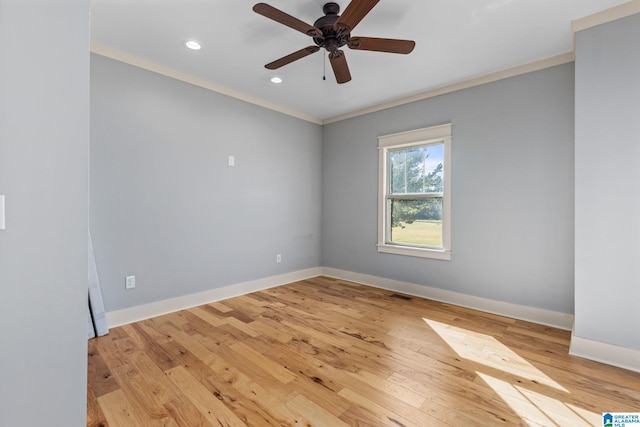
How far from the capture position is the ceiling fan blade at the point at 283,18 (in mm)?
1713

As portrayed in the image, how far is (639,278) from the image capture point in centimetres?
207

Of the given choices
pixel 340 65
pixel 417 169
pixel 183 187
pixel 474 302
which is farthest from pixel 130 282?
pixel 474 302

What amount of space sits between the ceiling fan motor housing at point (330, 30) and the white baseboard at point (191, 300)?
2.91m

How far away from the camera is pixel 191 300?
328cm

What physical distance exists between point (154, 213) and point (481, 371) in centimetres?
323

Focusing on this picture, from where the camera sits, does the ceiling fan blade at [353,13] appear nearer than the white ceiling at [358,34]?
Yes

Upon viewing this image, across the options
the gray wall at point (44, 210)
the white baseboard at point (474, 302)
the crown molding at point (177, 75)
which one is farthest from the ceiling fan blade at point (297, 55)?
the white baseboard at point (474, 302)

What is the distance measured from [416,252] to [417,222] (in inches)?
15.8

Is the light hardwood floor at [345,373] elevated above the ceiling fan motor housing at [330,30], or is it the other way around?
the ceiling fan motor housing at [330,30]

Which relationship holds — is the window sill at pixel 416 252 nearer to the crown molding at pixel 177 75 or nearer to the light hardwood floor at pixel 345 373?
the light hardwood floor at pixel 345 373

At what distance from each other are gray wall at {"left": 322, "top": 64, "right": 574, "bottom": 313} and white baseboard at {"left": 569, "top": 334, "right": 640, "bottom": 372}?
56 centimetres

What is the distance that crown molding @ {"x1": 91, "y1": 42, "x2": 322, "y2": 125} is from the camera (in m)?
2.65

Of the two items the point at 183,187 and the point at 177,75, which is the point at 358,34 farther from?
the point at 183,187

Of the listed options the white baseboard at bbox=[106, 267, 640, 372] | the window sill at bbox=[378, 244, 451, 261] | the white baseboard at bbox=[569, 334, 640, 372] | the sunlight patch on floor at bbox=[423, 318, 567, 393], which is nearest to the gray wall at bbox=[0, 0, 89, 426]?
the white baseboard at bbox=[106, 267, 640, 372]
